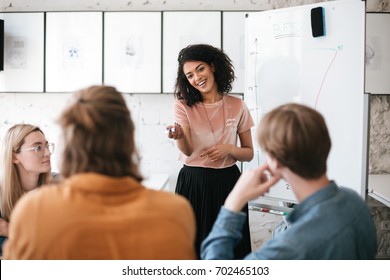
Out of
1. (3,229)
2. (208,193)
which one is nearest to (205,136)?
(208,193)

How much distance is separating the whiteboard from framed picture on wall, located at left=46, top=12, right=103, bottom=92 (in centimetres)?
132

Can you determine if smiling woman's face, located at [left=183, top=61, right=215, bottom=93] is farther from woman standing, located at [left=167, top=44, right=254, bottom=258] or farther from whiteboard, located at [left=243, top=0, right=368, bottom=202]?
whiteboard, located at [left=243, top=0, right=368, bottom=202]

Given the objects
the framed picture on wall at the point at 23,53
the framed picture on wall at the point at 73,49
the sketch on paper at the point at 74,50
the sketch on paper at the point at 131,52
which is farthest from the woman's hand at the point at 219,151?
the framed picture on wall at the point at 23,53

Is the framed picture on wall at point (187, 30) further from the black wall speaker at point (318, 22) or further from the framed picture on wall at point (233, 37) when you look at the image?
the black wall speaker at point (318, 22)

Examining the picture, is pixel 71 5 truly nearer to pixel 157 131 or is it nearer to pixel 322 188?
pixel 157 131

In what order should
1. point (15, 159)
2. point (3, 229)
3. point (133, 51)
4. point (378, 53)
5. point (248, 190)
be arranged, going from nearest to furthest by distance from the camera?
point (248, 190) < point (3, 229) < point (15, 159) < point (378, 53) < point (133, 51)

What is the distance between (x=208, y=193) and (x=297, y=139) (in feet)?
3.38

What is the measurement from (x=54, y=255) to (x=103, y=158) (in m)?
0.22

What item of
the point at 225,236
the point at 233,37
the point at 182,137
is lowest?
the point at 225,236

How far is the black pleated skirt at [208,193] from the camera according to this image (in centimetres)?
196

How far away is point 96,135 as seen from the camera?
87cm

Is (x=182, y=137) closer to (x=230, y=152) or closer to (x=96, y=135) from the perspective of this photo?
(x=230, y=152)

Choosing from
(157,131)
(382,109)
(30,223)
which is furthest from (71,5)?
(30,223)

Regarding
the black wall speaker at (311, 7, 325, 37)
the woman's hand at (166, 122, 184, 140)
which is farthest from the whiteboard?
the woman's hand at (166, 122, 184, 140)
